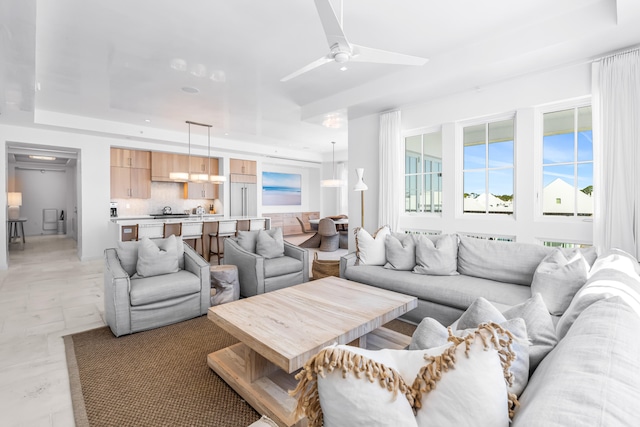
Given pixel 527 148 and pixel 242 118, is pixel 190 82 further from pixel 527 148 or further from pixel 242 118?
pixel 527 148

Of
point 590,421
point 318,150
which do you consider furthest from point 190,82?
point 318,150

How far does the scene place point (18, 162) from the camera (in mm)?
9734

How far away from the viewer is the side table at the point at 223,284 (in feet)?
12.0

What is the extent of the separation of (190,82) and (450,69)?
335cm

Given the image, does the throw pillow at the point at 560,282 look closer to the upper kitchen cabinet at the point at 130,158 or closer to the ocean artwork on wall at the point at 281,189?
the upper kitchen cabinet at the point at 130,158

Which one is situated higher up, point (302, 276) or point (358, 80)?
point (358, 80)

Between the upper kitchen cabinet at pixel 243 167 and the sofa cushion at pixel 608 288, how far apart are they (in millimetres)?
8035

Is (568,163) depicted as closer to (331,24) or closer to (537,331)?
(331,24)

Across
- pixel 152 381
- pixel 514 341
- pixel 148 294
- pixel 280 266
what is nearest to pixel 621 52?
pixel 514 341

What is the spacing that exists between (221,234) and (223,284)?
3057mm

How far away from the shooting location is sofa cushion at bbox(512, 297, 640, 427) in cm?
59

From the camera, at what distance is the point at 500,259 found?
2998 millimetres

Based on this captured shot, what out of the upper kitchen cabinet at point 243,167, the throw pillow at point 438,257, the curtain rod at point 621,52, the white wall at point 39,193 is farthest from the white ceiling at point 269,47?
the white wall at point 39,193

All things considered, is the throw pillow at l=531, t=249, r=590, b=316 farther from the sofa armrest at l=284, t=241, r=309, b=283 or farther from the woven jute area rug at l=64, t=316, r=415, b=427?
the sofa armrest at l=284, t=241, r=309, b=283
